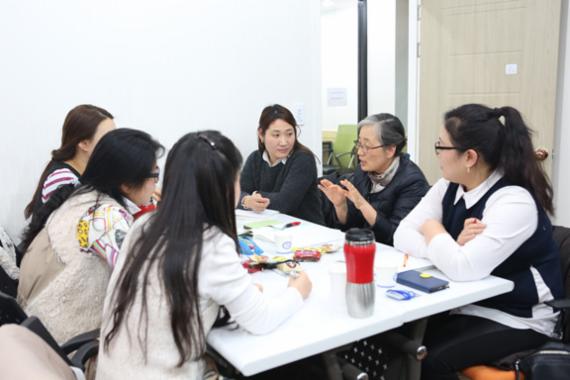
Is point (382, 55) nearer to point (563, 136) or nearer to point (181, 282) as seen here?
point (563, 136)

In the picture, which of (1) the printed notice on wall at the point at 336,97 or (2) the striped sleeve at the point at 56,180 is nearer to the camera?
(2) the striped sleeve at the point at 56,180

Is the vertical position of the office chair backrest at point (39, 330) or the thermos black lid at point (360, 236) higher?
the thermos black lid at point (360, 236)

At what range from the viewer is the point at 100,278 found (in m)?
1.72

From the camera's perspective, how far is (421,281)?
5.33 feet

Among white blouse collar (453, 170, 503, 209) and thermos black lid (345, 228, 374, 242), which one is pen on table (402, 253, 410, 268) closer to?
white blouse collar (453, 170, 503, 209)

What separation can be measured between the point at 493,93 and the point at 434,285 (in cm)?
226

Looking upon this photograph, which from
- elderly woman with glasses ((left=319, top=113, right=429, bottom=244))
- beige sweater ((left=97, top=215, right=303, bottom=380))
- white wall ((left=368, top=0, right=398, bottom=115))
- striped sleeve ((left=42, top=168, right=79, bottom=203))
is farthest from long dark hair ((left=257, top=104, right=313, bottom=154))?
white wall ((left=368, top=0, right=398, bottom=115))

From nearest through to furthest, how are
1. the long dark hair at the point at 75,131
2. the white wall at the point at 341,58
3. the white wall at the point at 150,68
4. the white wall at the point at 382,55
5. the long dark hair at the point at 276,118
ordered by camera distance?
1. the long dark hair at the point at 75,131
2. the white wall at the point at 150,68
3. the long dark hair at the point at 276,118
4. the white wall at the point at 382,55
5. the white wall at the point at 341,58

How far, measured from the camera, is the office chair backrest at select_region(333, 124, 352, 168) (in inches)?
239

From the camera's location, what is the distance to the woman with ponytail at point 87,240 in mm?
1657

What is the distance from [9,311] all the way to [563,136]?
321 centimetres

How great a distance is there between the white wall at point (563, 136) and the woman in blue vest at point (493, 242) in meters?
1.77

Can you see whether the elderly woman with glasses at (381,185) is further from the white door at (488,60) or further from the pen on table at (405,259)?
the white door at (488,60)

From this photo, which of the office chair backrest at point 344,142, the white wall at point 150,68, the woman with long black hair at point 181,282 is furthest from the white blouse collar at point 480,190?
the office chair backrest at point 344,142
